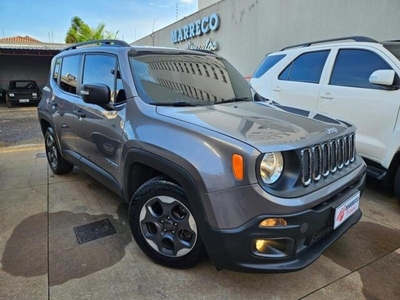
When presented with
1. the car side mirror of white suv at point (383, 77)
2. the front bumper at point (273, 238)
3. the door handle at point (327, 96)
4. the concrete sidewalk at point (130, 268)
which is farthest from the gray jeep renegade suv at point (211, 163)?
the door handle at point (327, 96)

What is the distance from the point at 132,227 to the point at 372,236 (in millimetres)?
2339

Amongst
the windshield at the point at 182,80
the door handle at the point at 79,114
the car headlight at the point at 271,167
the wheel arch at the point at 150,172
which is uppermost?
the windshield at the point at 182,80

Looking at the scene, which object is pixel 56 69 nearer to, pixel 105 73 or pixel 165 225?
pixel 105 73

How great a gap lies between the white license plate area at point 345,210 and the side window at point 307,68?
259 cm

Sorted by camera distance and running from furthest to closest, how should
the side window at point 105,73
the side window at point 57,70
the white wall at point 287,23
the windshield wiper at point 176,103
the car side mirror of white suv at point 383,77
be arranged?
the white wall at point 287,23 → the side window at point 57,70 → the car side mirror of white suv at point 383,77 → the side window at point 105,73 → the windshield wiper at point 176,103

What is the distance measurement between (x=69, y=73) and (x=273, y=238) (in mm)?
3278

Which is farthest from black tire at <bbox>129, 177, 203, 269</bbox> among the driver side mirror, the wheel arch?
the driver side mirror

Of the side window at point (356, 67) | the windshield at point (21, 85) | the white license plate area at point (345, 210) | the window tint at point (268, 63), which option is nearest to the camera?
the white license plate area at point (345, 210)

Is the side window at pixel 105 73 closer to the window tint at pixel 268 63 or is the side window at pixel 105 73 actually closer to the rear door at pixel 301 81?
the rear door at pixel 301 81

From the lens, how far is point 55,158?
4453mm

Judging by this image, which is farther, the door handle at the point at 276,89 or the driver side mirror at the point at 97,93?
the door handle at the point at 276,89

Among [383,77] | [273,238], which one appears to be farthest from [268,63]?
[273,238]

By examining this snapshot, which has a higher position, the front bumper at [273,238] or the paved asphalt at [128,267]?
the front bumper at [273,238]

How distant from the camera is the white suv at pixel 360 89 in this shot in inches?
137
